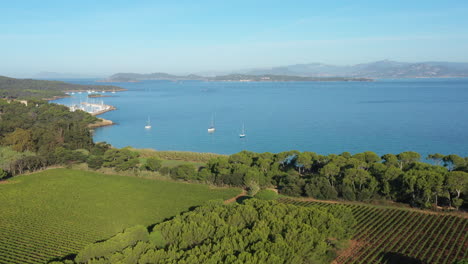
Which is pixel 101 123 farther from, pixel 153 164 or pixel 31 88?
pixel 31 88

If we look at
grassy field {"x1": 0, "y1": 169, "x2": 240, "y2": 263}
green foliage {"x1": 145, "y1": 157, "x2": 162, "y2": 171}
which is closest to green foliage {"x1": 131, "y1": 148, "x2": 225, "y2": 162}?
green foliage {"x1": 145, "y1": 157, "x2": 162, "y2": 171}

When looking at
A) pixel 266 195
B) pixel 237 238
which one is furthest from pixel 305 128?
pixel 237 238

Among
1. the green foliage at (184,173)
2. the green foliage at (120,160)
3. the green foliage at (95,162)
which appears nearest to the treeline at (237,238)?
the green foliage at (184,173)

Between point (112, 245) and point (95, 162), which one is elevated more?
point (112, 245)

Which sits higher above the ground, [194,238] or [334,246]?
[194,238]

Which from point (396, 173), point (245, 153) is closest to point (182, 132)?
point (245, 153)

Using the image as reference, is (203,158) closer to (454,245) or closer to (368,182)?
(368,182)

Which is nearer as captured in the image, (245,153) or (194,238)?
(194,238)

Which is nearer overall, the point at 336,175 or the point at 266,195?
the point at 266,195
